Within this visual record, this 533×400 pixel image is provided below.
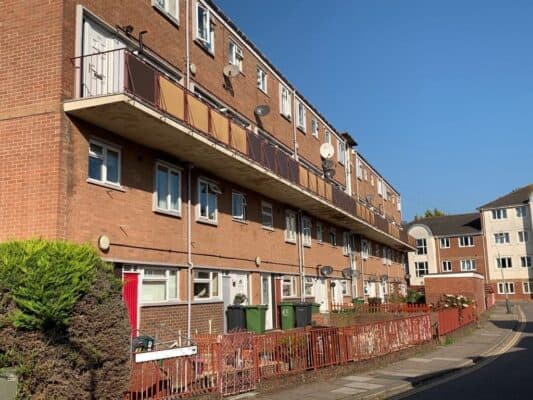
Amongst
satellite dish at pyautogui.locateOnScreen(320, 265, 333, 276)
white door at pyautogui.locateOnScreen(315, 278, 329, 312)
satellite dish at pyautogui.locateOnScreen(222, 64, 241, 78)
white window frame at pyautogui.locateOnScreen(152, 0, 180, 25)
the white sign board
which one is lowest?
the white sign board

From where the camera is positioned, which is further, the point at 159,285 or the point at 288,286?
the point at 288,286

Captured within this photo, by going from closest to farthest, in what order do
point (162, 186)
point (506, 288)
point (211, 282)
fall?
point (162, 186) → point (211, 282) → point (506, 288)

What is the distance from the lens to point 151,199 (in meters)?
13.5

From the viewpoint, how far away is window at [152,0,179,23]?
14895mm

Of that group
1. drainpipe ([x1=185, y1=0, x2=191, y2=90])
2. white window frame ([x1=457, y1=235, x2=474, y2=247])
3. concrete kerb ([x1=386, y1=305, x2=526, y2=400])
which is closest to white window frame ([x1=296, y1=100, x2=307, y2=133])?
drainpipe ([x1=185, y1=0, x2=191, y2=90])

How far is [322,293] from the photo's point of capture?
26062mm

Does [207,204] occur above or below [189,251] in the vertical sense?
above

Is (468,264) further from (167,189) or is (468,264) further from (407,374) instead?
(167,189)

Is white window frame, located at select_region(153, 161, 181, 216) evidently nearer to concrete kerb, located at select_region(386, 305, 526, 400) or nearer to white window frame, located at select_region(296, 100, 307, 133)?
concrete kerb, located at select_region(386, 305, 526, 400)

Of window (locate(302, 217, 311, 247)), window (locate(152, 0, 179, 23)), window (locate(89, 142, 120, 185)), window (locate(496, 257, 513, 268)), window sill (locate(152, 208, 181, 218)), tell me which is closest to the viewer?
window (locate(89, 142, 120, 185))

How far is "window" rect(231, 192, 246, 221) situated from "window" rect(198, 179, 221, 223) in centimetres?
126

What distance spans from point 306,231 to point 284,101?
595cm

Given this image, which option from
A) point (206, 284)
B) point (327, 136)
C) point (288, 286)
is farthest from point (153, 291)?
point (327, 136)

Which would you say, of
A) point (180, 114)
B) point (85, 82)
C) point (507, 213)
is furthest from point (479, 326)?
point (507, 213)
